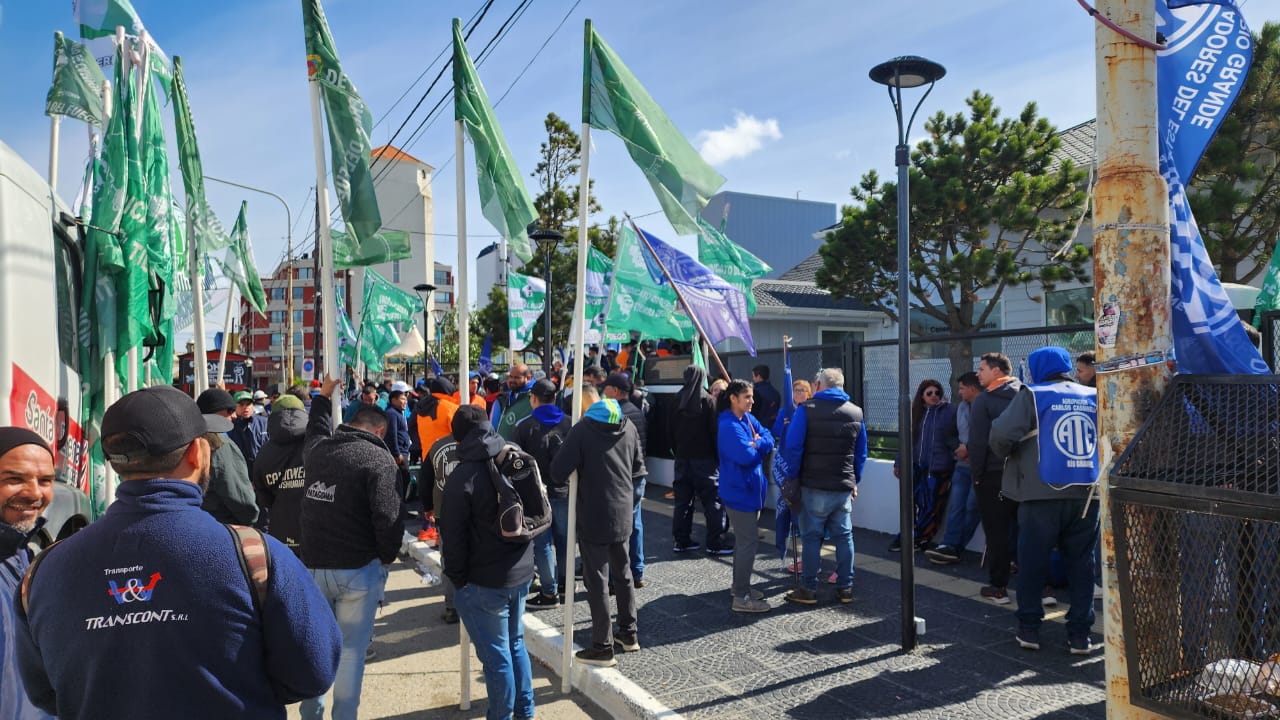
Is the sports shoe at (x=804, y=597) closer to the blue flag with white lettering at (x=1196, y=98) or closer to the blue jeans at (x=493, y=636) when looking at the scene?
the blue jeans at (x=493, y=636)

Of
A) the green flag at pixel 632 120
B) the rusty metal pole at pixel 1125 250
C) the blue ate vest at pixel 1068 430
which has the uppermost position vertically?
the green flag at pixel 632 120

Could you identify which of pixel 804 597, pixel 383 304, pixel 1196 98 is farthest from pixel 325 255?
pixel 383 304

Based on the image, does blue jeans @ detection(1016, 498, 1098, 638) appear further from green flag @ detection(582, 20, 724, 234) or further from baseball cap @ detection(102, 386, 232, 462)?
baseball cap @ detection(102, 386, 232, 462)

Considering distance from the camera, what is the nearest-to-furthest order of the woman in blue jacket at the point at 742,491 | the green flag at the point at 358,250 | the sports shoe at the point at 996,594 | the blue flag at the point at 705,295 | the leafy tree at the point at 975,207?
the green flag at the point at 358,250 → the woman in blue jacket at the point at 742,491 → the sports shoe at the point at 996,594 → the blue flag at the point at 705,295 → the leafy tree at the point at 975,207

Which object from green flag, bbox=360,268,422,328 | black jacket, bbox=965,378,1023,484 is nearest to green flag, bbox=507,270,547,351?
green flag, bbox=360,268,422,328

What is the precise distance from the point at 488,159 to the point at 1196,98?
4.23m

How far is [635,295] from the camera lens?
9742 millimetres

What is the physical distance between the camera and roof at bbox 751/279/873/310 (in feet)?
72.6

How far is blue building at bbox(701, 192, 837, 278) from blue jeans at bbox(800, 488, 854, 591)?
24.8 meters

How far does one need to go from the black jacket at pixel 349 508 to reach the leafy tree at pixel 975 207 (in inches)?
399

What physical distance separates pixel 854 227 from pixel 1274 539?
13.6 meters

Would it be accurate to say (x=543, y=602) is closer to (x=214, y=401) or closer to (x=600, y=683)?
(x=600, y=683)

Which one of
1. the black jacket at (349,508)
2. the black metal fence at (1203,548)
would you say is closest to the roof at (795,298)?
the black jacket at (349,508)

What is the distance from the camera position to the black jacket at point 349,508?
4227 millimetres
